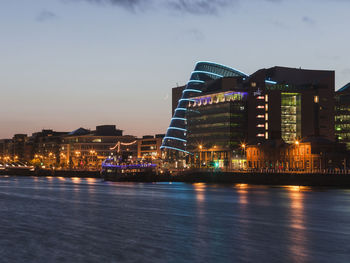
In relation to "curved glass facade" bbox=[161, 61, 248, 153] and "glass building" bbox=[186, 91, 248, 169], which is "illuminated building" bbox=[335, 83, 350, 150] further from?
"curved glass facade" bbox=[161, 61, 248, 153]

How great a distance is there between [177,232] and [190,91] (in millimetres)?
133037

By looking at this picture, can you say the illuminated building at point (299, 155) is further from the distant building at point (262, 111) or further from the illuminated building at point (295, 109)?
the illuminated building at point (295, 109)

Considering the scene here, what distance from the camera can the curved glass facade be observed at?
168 metres

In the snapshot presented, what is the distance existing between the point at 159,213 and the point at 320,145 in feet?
217

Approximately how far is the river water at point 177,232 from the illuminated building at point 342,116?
98.1m

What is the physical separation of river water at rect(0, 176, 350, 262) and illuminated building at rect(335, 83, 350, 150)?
98.1 metres

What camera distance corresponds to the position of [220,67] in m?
169

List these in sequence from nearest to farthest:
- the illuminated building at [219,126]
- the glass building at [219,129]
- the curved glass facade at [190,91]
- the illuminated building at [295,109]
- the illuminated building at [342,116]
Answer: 1. the illuminated building at [295,109]
2. the illuminated building at [219,126]
3. the glass building at [219,129]
4. the illuminated building at [342,116]
5. the curved glass facade at [190,91]

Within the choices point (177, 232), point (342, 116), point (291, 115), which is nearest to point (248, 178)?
point (291, 115)

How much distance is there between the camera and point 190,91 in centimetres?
16850

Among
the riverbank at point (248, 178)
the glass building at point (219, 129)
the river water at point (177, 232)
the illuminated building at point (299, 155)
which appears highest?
the glass building at point (219, 129)

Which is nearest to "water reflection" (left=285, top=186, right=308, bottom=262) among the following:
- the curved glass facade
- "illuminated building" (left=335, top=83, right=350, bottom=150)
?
"illuminated building" (left=335, top=83, right=350, bottom=150)

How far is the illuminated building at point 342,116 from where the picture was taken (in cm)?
15212

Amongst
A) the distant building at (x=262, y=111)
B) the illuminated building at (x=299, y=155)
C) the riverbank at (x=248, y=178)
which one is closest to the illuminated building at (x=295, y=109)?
the distant building at (x=262, y=111)
